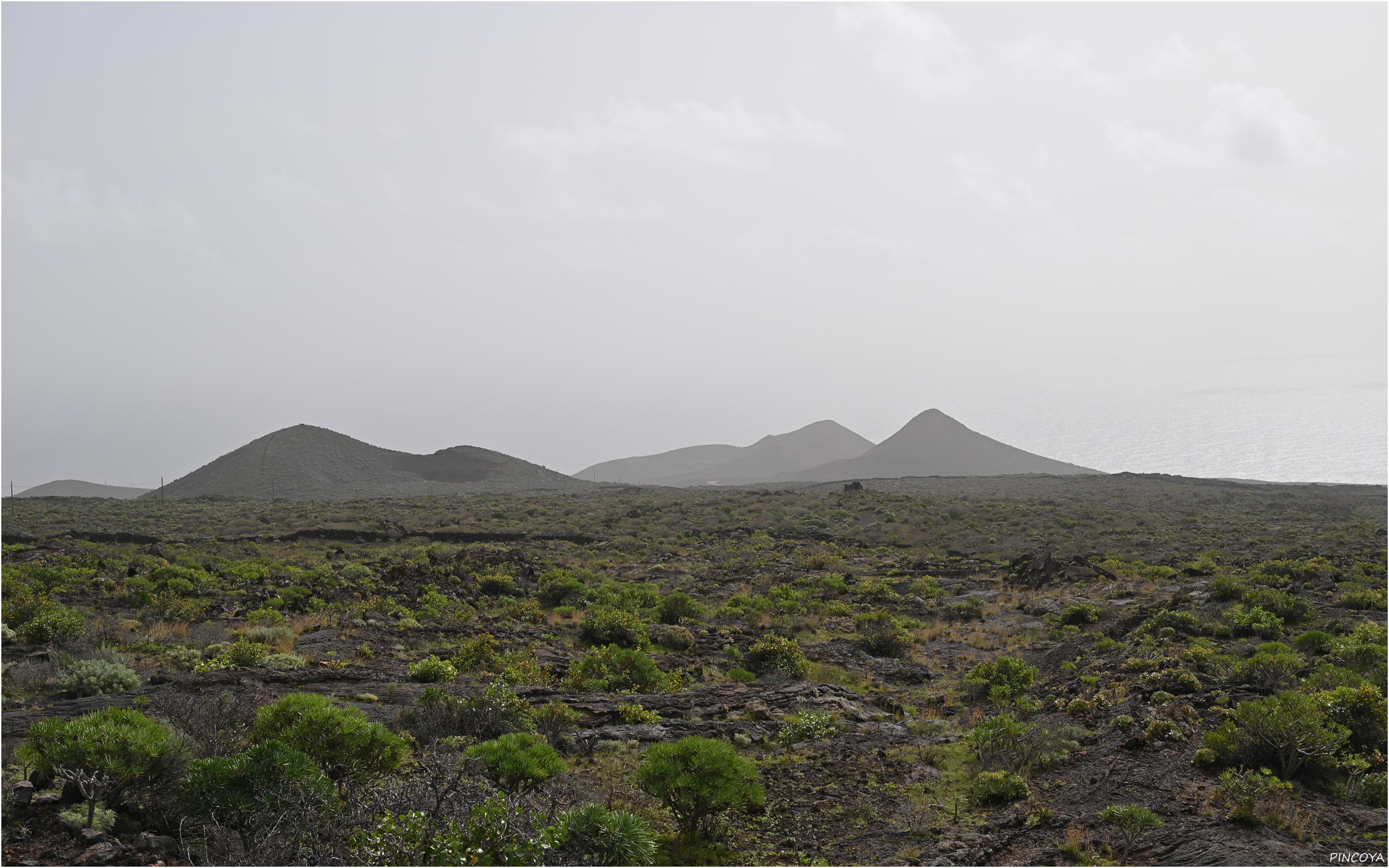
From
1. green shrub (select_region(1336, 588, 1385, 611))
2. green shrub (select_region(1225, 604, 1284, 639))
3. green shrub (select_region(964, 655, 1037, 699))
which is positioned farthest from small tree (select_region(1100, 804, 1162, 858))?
green shrub (select_region(1336, 588, 1385, 611))

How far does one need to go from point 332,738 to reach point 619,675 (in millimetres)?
6608

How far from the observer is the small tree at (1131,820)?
6.96 m

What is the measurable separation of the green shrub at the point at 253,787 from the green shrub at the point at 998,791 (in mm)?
6773

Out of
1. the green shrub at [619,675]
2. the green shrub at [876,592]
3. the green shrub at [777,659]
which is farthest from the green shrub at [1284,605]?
the green shrub at [619,675]

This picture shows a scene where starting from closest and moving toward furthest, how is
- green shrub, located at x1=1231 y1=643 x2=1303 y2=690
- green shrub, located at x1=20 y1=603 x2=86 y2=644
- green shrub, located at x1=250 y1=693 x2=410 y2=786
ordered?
green shrub, located at x1=250 y1=693 x2=410 y2=786
green shrub, located at x1=1231 y1=643 x2=1303 y2=690
green shrub, located at x1=20 y1=603 x2=86 y2=644

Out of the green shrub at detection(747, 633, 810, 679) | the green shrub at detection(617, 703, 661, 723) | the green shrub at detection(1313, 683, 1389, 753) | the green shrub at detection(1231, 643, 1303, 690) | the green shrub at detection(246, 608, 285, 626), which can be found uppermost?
the green shrub at detection(1313, 683, 1389, 753)

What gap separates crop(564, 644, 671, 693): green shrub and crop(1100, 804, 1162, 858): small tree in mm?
7398

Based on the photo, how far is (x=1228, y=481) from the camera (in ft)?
230

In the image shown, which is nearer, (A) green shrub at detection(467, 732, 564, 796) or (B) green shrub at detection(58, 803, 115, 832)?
(B) green shrub at detection(58, 803, 115, 832)

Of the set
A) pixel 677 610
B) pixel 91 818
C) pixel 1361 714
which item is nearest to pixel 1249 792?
pixel 1361 714

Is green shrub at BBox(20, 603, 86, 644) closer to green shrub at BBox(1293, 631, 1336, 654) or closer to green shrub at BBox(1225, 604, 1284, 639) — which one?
green shrub at BBox(1293, 631, 1336, 654)

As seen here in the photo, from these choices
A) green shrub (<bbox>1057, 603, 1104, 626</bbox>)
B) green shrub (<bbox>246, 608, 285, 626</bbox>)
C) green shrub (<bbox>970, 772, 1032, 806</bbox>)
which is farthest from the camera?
green shrub (<bbox>1057, 603, 1104, 626</bbox>)

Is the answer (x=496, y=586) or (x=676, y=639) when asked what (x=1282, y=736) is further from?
(x=496, y=586)

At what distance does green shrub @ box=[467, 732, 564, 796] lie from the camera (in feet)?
22.9
